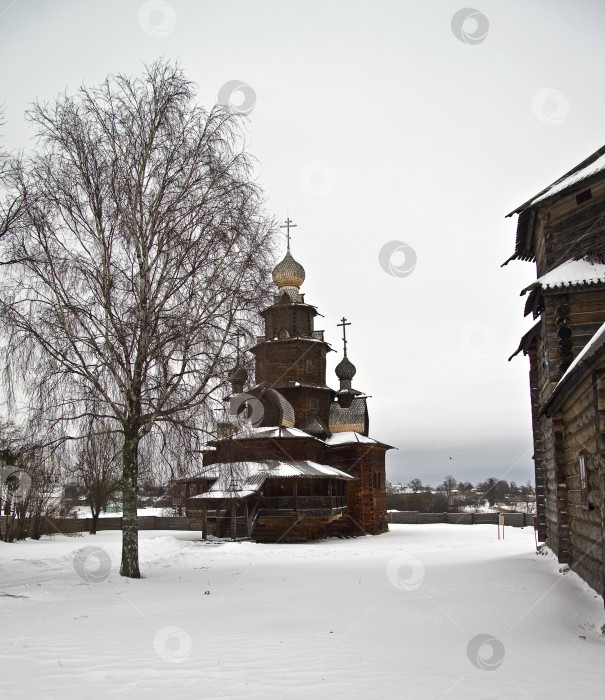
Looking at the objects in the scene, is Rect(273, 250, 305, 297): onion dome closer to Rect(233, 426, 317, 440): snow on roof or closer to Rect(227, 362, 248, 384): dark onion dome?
Rect(233, 426, 317, 440): snow on roof

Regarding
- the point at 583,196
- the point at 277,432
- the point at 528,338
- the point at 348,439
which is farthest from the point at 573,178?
the point at 348,439

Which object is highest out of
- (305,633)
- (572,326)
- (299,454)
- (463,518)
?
(572,326)

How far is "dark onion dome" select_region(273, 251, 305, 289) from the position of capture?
33.7m

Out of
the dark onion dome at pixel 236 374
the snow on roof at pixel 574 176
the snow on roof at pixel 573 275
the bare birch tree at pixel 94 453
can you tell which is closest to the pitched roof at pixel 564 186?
the snow on roof at pixel 574 176

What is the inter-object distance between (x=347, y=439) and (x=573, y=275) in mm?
20375

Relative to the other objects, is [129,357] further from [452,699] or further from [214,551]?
[214,551]

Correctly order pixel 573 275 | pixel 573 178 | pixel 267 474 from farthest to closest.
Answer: pixel 267 474 → pixel 573 178 → pixel 573 275

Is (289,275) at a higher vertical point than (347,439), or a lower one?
higher

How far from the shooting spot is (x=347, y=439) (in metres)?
31.7

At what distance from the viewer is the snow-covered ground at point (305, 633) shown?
573 centimetres

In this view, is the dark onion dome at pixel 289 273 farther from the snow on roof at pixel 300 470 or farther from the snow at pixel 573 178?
the snow at pixel 573 178

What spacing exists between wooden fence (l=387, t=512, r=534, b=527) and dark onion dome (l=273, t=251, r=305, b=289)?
1955 cm

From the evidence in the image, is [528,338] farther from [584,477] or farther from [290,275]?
[290,275]

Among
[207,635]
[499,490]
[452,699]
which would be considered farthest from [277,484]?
[499,490]
